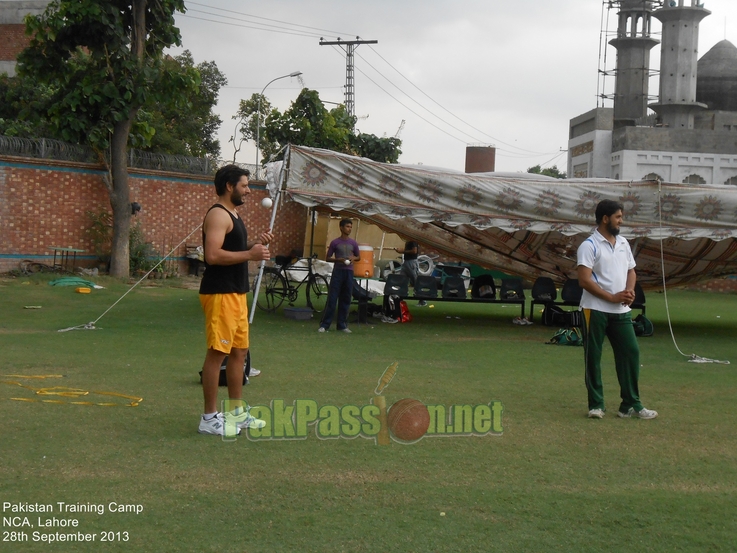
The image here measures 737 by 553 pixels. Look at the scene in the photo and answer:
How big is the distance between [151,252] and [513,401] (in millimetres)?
16102

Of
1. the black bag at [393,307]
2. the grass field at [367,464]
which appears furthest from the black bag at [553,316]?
the grass field at [367,464]

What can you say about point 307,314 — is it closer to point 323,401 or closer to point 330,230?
point 323,401

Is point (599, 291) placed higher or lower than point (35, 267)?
higher

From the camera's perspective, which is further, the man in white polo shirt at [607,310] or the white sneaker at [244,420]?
the man in white polo shirt at [607,310]

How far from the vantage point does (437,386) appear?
8.20m

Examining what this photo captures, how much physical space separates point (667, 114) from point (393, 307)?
3951cm

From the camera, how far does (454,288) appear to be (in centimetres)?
1479

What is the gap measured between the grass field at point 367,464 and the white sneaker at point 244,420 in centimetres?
20

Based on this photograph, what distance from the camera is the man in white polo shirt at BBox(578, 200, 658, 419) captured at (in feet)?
22.5

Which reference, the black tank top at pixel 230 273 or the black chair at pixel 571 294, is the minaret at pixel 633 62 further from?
the black tank top at pixel 230 273

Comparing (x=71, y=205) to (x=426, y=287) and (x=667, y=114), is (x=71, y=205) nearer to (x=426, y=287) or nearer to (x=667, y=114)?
(x=426, y=287)

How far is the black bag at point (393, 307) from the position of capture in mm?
14484

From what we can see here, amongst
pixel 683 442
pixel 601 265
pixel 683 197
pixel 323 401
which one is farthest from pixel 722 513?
pixel 683 197

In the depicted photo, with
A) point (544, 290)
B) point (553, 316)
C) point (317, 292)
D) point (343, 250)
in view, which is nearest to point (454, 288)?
point (544, 290)
